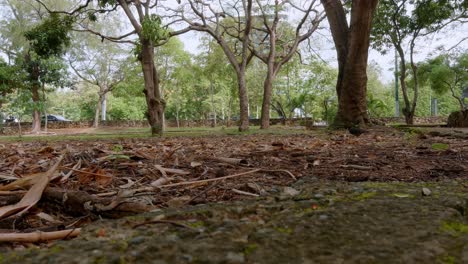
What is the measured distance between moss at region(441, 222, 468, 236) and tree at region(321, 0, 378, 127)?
22.7 feet

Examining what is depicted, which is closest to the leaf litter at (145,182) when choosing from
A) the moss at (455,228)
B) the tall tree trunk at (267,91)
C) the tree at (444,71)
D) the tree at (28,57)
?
the moss at (455,228)

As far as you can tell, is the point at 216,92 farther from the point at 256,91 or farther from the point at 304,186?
the point at 304,186

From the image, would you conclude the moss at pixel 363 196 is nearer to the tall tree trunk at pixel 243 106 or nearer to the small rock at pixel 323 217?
the small rock at pixel 323 217

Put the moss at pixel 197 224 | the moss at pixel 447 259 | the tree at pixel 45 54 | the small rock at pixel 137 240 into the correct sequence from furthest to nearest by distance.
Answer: the tree at pixel 45 54
the moss at pixel 197 224
the small rock at pixel 137 240
the moss at pixel 447 259

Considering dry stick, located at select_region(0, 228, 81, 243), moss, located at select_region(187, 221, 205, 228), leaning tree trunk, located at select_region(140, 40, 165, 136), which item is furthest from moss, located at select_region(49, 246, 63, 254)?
leaning tree trunk, located at select_region(140, 40, 165, 136)

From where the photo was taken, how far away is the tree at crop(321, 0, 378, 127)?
23.0ft

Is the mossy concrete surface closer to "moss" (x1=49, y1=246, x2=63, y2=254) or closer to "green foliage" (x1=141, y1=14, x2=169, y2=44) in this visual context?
"moss" (x1=49, y1=246, x2=63, y2=254)

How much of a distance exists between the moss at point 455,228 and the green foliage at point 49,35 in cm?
1088

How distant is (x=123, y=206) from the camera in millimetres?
1081

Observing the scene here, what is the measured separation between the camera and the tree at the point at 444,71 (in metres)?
22.0

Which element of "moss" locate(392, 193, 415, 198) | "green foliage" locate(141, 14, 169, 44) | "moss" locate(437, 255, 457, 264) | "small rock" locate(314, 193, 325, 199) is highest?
"green foliage" locate(141, 14, 169, 44)

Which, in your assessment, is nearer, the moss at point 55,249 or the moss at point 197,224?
the moss at point 55,249

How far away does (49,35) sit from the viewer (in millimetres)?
9766

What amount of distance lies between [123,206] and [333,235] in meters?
0.65
